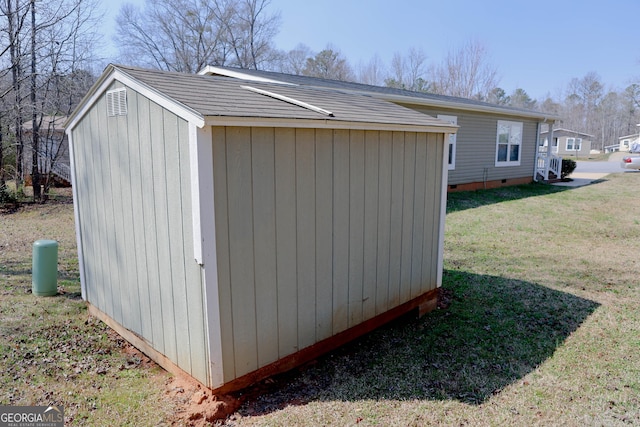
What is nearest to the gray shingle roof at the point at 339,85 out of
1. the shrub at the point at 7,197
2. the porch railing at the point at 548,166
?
the porch railing at the point at 548,166

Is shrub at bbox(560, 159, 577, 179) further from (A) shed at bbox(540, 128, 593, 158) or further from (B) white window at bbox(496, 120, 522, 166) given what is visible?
(A) shed at bbox(540, 128, 593, 158)

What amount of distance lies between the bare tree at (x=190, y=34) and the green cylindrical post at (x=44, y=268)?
24005 mm

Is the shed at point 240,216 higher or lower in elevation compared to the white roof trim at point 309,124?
lower

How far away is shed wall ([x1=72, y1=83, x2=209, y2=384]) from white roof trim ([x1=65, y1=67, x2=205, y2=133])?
5 cm

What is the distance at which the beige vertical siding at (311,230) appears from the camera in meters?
2.77

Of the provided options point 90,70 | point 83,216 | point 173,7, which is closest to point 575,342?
point 83,216

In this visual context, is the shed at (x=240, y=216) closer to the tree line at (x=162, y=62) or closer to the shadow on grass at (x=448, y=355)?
the shadow on grass at (x=448, y=355)

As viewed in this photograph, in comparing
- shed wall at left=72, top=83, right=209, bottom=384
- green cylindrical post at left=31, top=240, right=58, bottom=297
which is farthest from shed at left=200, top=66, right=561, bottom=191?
shed wall at left=72, top=83, right=209, bottom=384

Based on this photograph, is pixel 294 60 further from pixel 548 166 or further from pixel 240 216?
pixel 240 216

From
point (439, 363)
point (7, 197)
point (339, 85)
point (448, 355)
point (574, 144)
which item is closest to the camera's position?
point (439, 363)

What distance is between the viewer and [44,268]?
484 centimetres

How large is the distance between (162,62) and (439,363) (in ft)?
93.9

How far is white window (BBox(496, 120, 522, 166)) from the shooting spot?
1494 cm

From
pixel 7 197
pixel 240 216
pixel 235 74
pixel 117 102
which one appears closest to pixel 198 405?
pixel 240 216
